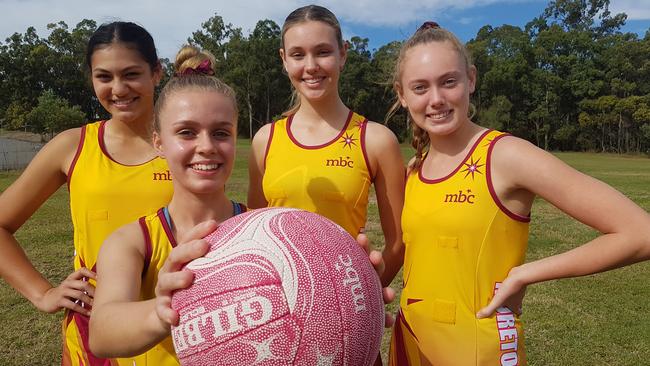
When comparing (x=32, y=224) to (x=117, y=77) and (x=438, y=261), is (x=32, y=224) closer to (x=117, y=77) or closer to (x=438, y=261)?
(x=117, y=77)

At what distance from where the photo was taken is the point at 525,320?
21.9ft

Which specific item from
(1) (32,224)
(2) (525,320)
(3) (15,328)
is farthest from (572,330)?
(1) (32,224)

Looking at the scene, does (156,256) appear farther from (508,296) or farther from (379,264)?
(508,296)

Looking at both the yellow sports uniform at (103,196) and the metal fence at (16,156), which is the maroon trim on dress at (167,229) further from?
the metal fence at (16,156)

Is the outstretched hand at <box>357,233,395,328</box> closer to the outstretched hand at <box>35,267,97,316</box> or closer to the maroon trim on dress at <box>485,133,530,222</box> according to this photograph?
the maroon trim on dress at <box>485,133,530,222</box>

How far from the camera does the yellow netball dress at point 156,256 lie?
2.13 metres

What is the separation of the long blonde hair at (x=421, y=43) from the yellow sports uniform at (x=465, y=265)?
0.39 meters

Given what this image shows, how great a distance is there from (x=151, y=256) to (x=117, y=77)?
116cm

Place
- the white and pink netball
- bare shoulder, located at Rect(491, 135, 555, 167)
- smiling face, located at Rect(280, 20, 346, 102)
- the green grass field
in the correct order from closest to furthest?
the white and pink netball < bare shoulder, located at Rect(491, 135, 555, 167) < smiling face, located at Rect(280, 20, 346, 102) < the green grass field

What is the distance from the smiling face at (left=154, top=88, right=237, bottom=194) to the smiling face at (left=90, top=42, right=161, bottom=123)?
77 cm

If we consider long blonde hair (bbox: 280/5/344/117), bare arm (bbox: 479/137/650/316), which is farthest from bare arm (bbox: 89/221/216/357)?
long blonde hair (bbox: 280/5/344/117)

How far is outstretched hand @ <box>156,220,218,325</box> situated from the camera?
5.29 ft

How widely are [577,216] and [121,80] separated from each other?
238 centimetres

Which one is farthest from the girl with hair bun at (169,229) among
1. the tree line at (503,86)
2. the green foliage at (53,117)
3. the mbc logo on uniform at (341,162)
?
the tree line at (503,86)
